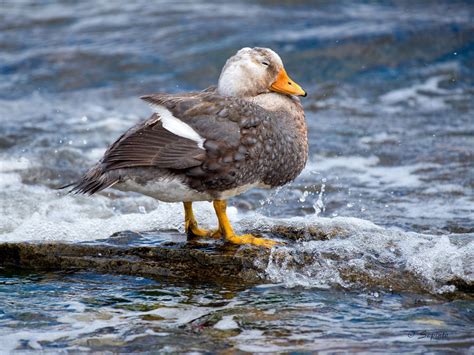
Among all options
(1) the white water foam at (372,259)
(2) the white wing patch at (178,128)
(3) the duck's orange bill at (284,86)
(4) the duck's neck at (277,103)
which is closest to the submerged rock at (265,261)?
(1) the white water foam at (372,259)

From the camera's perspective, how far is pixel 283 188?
927 cm

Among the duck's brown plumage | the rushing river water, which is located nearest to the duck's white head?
the duck's brown plumage

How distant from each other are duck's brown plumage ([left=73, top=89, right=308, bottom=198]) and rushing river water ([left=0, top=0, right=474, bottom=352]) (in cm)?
62

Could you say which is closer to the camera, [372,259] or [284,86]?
[372,259]

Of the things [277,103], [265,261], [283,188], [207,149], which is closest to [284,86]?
[277,103]

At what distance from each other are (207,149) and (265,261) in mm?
859

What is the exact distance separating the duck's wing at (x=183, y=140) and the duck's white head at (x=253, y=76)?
36 centimetres

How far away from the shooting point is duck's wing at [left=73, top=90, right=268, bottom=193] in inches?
232

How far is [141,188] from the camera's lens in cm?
604

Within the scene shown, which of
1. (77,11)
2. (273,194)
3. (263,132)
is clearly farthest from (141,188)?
(77,11)

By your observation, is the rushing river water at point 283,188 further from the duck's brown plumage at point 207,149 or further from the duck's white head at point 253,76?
the duck's white head at point 253,76

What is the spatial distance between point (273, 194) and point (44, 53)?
7.01 m

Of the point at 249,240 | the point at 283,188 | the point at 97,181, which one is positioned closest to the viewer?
the point at 97,181

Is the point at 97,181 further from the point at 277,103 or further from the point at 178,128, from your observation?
the point at 277,103
